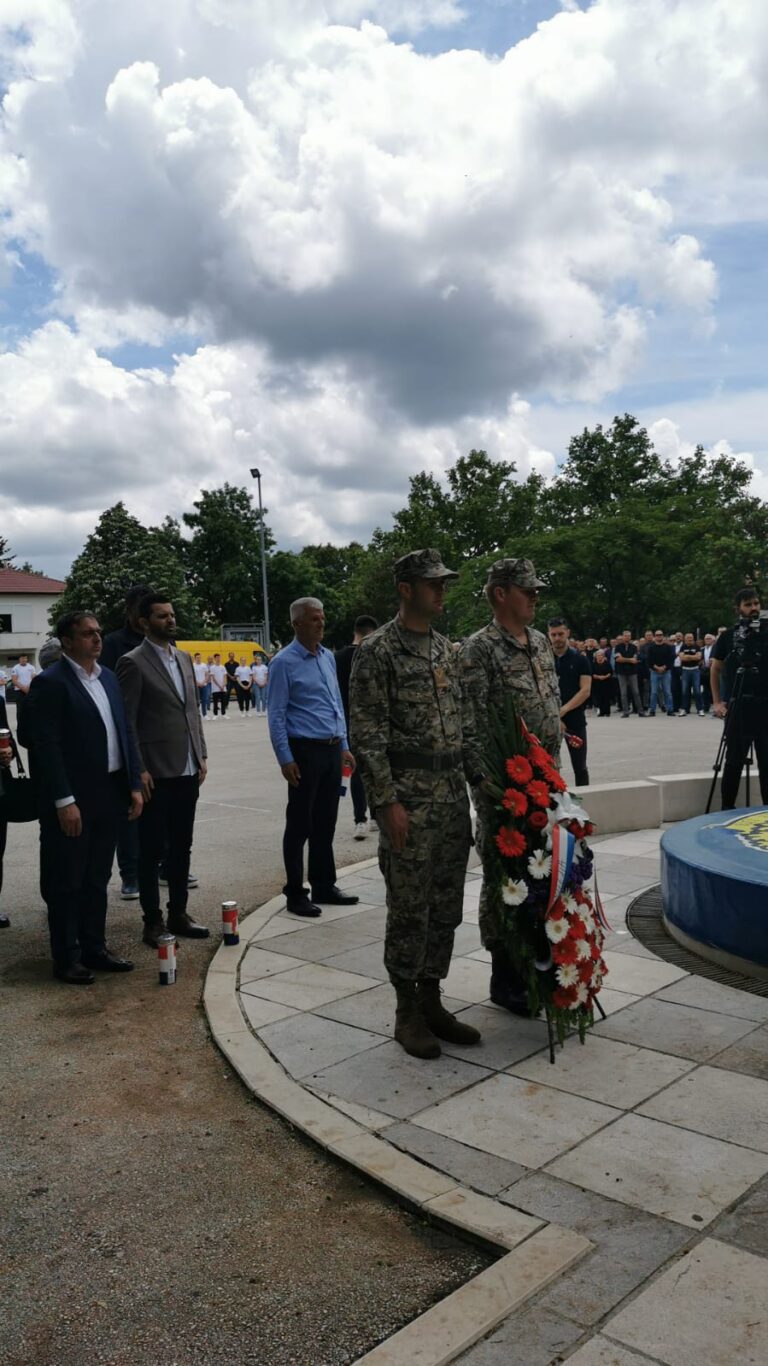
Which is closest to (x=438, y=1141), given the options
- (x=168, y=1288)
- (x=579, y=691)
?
(x=168, y=1288)

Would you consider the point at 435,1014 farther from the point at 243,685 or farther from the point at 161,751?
the point at 243,685

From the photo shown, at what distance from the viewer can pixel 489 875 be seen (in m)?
4.49

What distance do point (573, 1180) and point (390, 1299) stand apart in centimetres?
77

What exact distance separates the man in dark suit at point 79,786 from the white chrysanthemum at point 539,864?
251 centimetres

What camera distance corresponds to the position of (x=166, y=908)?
23.1ft

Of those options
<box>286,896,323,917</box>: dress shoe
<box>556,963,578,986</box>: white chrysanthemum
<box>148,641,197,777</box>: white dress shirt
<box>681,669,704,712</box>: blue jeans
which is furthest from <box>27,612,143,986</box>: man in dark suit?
<box>681,669,704,712</box>: blue jeans

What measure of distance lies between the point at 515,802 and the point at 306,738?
2763mm

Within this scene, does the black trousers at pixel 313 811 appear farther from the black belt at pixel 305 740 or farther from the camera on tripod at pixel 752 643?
the camera on tripod at pixel 752 643

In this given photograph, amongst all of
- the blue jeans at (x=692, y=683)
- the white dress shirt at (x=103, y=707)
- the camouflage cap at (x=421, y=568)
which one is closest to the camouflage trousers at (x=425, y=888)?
the camouflage cap at (x=421, y=568)

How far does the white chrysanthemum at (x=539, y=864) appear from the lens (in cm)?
425

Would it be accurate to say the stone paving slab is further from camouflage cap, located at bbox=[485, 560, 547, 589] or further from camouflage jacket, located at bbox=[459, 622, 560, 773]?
camouflage cap, located at bbox=[485, 560, 547, 589]

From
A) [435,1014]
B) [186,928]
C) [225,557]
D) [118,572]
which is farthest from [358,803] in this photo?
[225,557]

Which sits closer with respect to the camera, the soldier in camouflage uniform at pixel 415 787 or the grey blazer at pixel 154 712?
the soldier in camouflage uniform at pixel 415 787

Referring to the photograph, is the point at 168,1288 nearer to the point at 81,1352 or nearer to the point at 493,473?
the point at 81,1352
